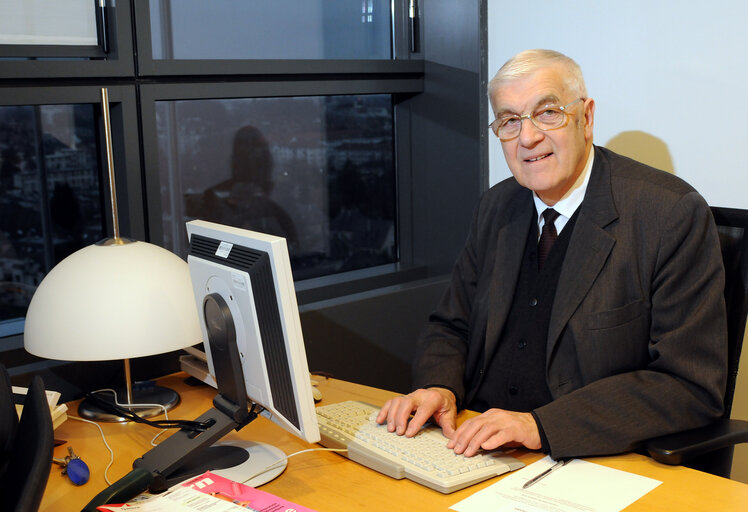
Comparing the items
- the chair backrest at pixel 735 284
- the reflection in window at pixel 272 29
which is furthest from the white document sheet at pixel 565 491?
the reflection in window at pixel 272 29

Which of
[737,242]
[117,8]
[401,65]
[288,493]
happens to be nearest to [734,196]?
[737,242]

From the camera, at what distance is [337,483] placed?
1423mm

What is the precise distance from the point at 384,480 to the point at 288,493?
0.18m

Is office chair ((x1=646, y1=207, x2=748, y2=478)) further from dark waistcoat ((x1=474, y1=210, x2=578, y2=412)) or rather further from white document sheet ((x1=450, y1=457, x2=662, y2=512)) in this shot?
dark waistcoat ((x1=474, y1=210, x2=578, y2=412))

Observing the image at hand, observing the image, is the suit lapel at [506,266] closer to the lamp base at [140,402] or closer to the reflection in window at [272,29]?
the lamp base at [140,402]

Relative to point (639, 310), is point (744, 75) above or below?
above

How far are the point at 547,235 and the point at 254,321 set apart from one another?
87 centimetres

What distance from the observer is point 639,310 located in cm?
170

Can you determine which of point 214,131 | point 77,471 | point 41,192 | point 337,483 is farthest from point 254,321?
point 214,131

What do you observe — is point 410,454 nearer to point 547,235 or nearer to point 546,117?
point 547,235

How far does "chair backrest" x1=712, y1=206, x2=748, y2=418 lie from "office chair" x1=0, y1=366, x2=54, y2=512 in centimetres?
138

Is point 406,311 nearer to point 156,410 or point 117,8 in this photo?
point 156,410

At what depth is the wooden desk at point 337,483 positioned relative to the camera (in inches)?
52.1

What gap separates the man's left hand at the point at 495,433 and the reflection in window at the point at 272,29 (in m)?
1.51
